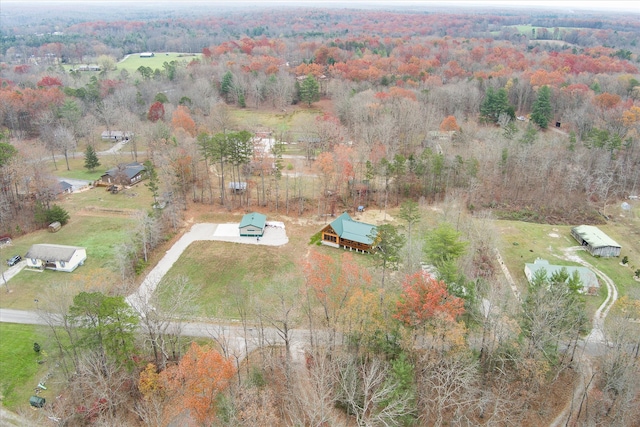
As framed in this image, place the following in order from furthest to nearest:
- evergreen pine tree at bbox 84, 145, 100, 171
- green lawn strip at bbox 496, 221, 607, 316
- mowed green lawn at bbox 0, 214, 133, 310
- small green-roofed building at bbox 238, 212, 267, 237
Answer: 1. evergreen pine tree at bbox 84, 145, 100, 171
2. small green-roofed building at bbox 238, 212, 267, 237
3. green lawn strip at bbox 496, 221, 607, 316
4. mowed green lawn at bbox 0, 214, 133, 310

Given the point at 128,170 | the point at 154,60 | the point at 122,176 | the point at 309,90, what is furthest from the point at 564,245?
the point at 154,60

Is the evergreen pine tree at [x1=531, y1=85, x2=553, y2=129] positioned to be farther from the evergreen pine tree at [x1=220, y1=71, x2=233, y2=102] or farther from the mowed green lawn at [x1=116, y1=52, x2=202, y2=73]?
the mowed green lawn at [x1=116, y1=52, x2=202, y2=73]

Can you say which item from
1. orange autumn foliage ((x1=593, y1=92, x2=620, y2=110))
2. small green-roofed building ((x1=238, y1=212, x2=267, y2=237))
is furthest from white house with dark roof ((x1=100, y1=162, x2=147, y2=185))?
orange autumn foliage ((x1=593, y1=92, x2=620, y2=110))

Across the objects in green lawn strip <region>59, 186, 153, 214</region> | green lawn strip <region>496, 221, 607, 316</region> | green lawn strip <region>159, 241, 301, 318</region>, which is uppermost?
green lawn strip <region>496, 221, 607, 316</region>

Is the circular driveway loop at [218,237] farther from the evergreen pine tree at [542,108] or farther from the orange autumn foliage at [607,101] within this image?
the orange autumn foliage at [607,101]

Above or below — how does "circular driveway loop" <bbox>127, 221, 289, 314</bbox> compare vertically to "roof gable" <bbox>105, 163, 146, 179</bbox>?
below

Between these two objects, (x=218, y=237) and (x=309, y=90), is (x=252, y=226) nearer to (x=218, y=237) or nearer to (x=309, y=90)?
(x=218, y=237)

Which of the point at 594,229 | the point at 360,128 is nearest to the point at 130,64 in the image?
the point at 360,128

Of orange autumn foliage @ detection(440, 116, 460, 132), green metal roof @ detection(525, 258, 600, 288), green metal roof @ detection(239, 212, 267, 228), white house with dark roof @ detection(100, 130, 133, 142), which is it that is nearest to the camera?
green metal roof @ detection(525, 258, 600, 288)
